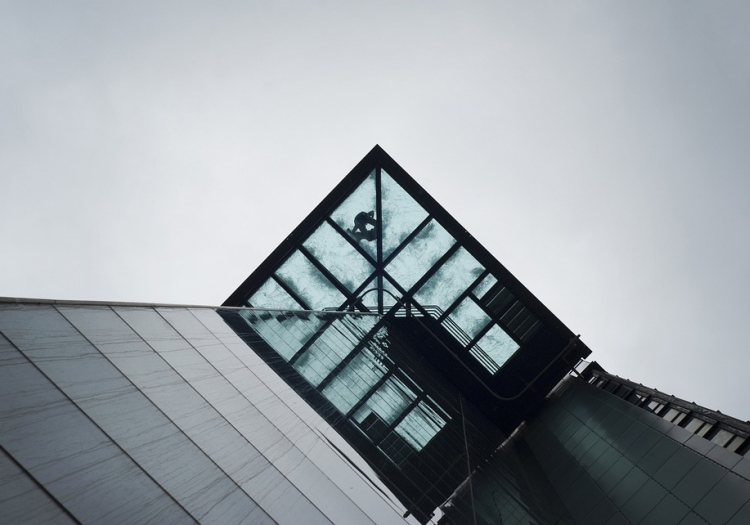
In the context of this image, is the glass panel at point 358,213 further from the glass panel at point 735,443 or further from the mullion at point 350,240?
the glass panel at point 735,443

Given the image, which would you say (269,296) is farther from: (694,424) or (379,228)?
(694,424)

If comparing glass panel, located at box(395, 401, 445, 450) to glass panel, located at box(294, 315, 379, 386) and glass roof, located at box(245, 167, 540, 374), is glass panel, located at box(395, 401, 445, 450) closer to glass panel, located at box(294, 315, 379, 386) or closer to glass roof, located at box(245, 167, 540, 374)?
glass panel, located at box(294, 315, 379, 386)

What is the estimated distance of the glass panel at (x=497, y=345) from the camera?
83.1 feet

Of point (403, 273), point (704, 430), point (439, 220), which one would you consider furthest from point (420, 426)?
point (439, 220)

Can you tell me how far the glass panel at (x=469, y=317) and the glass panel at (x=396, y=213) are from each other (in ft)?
11.8

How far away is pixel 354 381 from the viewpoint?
16.2 m

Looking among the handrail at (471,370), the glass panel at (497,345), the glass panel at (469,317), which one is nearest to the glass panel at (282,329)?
the handrail at (471,370)

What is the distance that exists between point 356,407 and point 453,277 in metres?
11.9

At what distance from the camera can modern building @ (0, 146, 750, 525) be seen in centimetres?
462

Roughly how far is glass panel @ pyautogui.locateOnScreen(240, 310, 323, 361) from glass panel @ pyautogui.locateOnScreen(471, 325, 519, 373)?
9.14 metres

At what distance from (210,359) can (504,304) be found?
18.0m

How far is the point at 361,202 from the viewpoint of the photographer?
25422mm

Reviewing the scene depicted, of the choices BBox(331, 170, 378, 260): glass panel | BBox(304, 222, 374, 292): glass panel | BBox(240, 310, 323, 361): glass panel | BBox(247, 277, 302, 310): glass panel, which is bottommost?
BBox(247, 277, 302, 310): glass panel

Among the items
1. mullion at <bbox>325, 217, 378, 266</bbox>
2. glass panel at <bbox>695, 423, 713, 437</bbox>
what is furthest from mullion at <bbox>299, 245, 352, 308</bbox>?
glass panel at <bbox>695, 423, 713, 437</bbox>
